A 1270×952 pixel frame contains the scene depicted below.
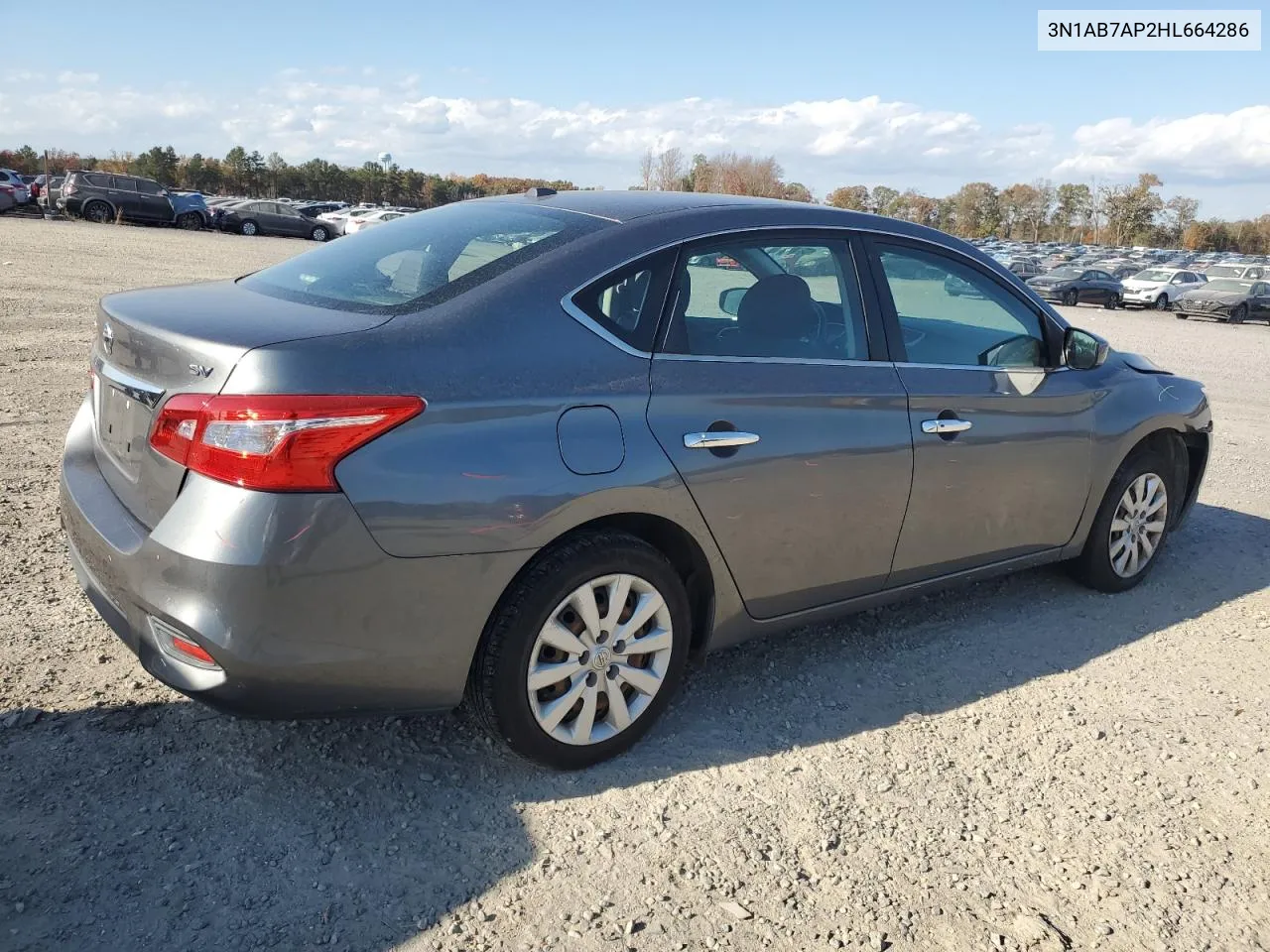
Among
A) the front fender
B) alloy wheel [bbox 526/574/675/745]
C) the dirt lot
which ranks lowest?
the dirt lot

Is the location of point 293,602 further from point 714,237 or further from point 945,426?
point 945,426

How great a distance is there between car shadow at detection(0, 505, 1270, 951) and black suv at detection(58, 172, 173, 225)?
38.8 meters

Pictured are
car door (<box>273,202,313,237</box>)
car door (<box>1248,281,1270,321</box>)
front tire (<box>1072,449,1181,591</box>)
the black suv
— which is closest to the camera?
front tire (<box>1072,449,1181,591</box>)

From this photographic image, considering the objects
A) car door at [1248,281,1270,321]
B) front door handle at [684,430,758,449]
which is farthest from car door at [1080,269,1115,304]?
front door handle at [684,430,758,449]

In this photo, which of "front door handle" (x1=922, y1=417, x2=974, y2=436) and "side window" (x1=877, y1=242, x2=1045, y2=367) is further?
"side window" (x1=877, y1=242, x2=1045, y2=367)

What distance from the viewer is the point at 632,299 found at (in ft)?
10.1

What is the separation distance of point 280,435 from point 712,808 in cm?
158

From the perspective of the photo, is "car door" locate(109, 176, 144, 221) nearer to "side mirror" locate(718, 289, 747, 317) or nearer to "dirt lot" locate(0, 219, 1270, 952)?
"dirt lot" locate(0, 219, 1270, 952)

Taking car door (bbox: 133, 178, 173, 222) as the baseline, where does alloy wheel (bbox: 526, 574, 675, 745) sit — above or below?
below

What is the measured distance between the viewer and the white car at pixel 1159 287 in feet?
111

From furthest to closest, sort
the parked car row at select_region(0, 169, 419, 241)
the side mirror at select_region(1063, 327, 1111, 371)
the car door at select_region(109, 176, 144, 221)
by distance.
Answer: the car door at select_region(109, 176, 144, 221) → the parked car row at select_region(0, 169, 419, 241) → the side mirror at select_region(1063, 327, 1111, 371)

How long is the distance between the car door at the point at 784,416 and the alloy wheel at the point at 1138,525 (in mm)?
1654

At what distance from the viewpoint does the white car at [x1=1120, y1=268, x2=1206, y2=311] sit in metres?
33.8

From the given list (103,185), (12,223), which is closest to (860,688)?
(12,223)
